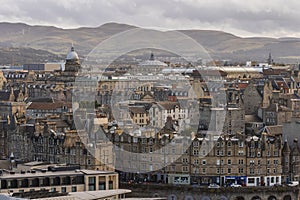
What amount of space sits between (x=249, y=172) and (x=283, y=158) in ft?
5.88

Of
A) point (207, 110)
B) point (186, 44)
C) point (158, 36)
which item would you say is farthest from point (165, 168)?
point (158, 36)

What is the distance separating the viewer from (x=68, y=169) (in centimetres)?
2967

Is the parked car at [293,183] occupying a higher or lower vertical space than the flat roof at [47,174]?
lower

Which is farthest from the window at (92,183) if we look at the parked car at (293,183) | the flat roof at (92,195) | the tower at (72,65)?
the tower at (72,65)

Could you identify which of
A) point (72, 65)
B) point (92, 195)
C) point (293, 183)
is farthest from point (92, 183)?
point (72, 65)

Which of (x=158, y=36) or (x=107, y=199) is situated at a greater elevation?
(x=158, y=36)

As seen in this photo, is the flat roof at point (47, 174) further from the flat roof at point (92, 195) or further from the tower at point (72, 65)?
the tower at point (72, 65)

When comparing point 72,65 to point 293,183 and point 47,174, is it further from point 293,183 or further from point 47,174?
point 47,174

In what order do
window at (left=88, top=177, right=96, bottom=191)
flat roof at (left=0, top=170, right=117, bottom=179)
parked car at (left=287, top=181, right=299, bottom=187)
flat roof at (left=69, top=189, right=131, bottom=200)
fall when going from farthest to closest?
parked car at (left=287, top=181, right=299, bottom=187) < window at (left=88, top=177, right=96, bottom=191) < flat roof at (left=0, top=170, right=117, bottom=179) < flat roof at (left=69, top=189, right=131, bottom=200)

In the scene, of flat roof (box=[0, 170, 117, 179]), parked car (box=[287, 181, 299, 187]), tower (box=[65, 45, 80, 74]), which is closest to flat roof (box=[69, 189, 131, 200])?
flat roof (box=[0, 170, 117, 179])

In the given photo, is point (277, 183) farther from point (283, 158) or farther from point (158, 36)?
point (158, 36)

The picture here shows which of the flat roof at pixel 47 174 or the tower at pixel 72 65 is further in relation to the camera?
the tower at pixel 72 65

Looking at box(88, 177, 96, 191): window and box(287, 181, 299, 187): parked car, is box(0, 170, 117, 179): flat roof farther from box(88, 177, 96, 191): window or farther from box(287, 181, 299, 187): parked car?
box(287, 181, 299, 187): parked car

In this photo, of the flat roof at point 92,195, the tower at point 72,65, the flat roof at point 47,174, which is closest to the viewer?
the flat roof at point 92,195
